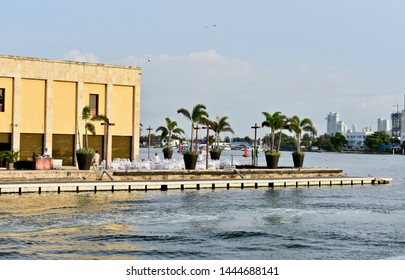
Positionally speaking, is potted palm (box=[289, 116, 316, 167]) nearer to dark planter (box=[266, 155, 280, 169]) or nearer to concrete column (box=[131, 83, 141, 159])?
dark planter (box=[266, 155, 280, 169])

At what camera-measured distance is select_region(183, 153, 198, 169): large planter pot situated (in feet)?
176

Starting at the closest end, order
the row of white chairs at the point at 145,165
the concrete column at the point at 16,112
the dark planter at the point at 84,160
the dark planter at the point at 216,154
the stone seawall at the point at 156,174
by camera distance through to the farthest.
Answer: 1. the stone seawall at the point at 156,174
2. the dark planter at the point at 84,160
3. the concrete column at the point at 16,112
4. the row of white chairs at the point at 145,165
5. the dark planter at the point at 216,154

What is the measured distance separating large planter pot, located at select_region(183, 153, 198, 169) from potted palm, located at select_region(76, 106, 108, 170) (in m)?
6.88

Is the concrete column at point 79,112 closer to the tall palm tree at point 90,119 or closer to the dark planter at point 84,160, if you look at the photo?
the tall palm tree at point 90,119

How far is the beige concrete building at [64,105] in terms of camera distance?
50531 millimetres

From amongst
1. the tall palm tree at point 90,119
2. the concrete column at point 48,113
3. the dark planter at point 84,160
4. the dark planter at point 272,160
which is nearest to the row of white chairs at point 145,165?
the dark planter at point 84,160

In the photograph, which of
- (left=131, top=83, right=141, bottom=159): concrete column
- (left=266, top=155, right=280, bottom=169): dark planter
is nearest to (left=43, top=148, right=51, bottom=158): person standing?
(left=131, top=83, right=141, bottom=159): concrete column

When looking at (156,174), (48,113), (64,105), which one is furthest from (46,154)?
(156,174)

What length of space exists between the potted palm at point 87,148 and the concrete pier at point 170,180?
1.13 meters

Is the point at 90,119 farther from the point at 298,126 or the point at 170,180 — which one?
the point at 298,126

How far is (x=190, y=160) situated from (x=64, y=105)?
405 inches

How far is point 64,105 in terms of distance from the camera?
53031 mm

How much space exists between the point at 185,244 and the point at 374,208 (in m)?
17.8

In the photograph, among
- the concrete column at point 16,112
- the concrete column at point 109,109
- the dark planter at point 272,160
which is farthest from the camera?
the dark planter at point 272,160
